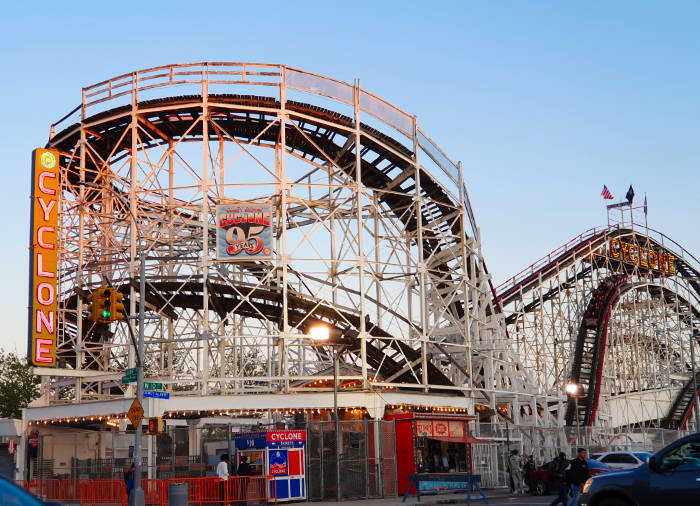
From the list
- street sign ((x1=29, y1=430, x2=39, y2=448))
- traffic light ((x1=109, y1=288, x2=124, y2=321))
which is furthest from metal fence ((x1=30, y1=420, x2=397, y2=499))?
traffic light ((x1=109, y1=288, x2=124, y2=321))

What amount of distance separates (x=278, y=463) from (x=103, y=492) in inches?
244

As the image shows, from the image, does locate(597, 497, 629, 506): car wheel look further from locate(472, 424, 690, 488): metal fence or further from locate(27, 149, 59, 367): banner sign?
locate(27, 149, 59, 367): banner sign

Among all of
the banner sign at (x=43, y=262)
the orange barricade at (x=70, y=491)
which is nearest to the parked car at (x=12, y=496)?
the orange barricade at (x=70, y=491)

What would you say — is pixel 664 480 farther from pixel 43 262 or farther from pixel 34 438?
pixel 34 438

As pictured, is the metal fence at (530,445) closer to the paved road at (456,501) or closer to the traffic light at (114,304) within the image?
the paved road at (456,501)

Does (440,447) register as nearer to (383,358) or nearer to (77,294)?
(383,358)

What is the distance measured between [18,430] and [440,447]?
61.5 feet

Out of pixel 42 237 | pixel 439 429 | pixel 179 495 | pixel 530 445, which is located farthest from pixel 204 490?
pixel 530 445

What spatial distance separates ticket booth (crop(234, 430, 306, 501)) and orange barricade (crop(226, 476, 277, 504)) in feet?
0.61

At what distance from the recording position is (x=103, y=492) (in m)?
30.2

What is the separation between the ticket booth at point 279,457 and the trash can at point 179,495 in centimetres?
328

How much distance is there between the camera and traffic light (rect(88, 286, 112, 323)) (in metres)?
25.1

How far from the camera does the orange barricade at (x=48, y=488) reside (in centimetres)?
3170

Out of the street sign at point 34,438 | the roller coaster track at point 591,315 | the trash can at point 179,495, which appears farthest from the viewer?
the roller coaster track at point 591,315
